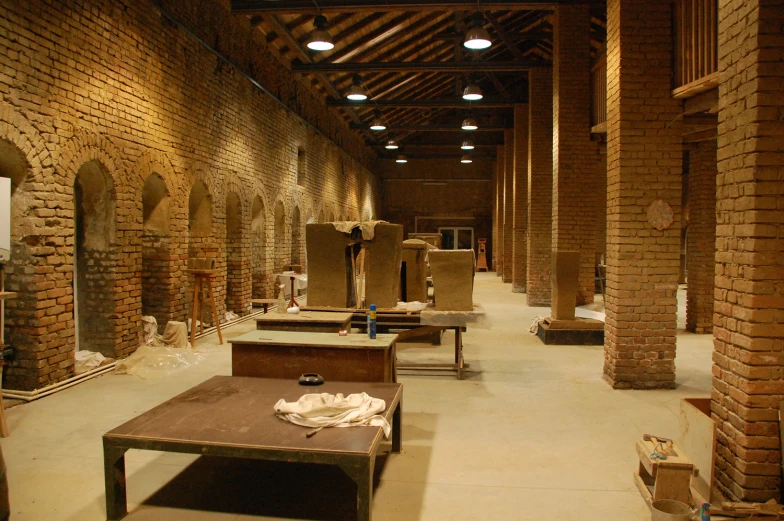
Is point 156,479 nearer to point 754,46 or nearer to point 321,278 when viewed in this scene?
point 321,278

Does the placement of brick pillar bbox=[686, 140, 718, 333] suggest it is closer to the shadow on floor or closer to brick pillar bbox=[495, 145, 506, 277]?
the shadow on floor

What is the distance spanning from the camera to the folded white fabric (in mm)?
3617

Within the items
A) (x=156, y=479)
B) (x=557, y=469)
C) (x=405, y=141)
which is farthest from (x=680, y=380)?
(x=405, y=141)

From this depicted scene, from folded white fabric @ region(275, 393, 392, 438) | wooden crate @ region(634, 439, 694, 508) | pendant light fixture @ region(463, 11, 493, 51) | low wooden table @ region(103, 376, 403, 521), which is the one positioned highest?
pendant light fixture @ region(463, 11, 493, 51)

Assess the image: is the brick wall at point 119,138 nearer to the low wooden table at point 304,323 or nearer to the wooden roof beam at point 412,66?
the wooden roof beam at point 412,66

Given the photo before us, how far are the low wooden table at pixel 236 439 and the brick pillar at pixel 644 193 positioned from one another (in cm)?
356

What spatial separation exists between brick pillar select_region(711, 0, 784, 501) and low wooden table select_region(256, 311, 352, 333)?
3.92 m

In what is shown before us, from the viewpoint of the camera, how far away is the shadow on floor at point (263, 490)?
140 inches

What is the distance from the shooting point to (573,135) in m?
10.4

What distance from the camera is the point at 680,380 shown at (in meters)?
6.84

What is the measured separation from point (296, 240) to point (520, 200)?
6.95 metres

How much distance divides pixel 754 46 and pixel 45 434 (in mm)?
6085

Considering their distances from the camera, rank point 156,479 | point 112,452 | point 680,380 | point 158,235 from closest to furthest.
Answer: point 112,452, point 156,479, point 680,380, point 158,235

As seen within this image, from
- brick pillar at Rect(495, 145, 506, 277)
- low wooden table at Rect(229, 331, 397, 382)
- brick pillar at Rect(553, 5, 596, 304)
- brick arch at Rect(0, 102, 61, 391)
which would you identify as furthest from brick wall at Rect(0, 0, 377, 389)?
brick pillar at Rect(495, 145, 506, 277)
